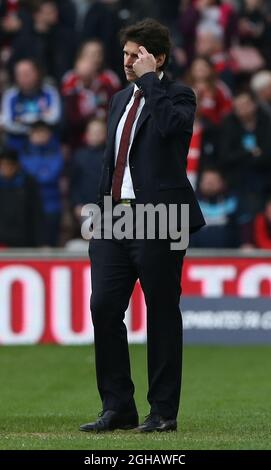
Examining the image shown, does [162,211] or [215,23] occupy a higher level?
[215,23]

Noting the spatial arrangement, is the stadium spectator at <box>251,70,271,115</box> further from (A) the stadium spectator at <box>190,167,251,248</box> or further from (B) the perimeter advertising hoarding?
(B) the perimeter advertising hoarding

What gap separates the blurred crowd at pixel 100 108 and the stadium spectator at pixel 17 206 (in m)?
0.01

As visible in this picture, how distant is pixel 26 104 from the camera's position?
16.6 metres

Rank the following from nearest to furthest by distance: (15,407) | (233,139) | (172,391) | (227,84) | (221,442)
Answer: (221,442)
(172,391)
(15,407)
(233,139)
(227,84)

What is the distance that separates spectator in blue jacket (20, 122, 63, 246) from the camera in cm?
1605

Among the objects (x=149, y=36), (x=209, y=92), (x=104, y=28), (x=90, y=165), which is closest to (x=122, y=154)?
(x=149, y=36)

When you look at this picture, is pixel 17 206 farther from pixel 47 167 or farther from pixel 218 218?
pixel 218 218

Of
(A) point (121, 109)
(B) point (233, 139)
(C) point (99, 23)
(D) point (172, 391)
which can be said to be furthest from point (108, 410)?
(C) point (99, 23)

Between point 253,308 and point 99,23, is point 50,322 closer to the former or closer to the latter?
point 253,308

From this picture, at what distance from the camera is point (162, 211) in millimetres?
7957

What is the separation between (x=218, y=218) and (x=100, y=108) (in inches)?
96.8

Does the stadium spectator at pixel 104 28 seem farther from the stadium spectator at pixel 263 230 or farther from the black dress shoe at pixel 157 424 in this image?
the black dress shoe at pixel 157 424

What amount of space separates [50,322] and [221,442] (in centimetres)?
713

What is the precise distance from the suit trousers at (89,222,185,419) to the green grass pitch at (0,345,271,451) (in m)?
0.28
